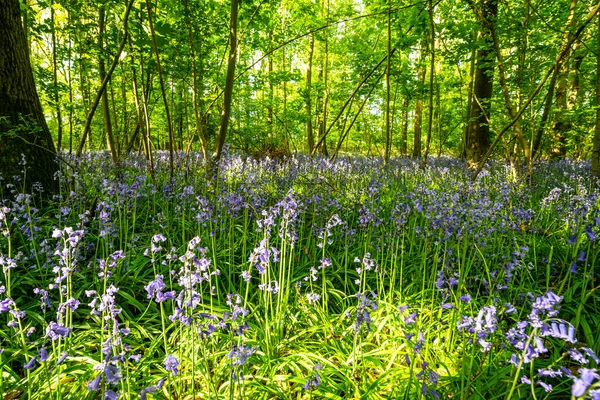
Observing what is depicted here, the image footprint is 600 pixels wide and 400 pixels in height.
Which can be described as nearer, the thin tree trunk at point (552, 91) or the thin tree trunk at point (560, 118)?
the thin tree trunk at point (552, 91)

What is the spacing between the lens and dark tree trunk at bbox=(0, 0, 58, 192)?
3900 mm

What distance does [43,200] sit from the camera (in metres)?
4.27

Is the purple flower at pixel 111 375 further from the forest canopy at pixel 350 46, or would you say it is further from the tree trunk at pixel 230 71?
the tree trunk at pixel 230 71

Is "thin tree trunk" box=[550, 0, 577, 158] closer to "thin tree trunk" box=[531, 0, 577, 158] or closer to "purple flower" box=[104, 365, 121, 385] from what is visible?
"thin tree trunk" box=[531, 0, 577, 158]

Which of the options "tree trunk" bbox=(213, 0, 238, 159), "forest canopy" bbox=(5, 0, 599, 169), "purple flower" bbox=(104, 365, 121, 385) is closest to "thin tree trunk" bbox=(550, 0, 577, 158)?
"forest canopy" bbox=(5, 0, 599, 169)

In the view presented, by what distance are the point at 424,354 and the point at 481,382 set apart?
34cm

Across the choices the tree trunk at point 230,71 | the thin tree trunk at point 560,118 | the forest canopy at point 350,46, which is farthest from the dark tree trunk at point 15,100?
the thin tree trunk at point 560,118

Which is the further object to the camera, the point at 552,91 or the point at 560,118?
the point at 560,118

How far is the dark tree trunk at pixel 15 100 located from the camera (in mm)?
3900

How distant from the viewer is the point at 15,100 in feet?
13.3

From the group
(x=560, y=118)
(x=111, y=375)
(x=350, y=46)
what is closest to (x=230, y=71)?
(x=111, y=375)

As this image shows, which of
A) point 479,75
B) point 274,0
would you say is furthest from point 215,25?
point 479,75

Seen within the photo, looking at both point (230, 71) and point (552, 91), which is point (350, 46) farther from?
point (230, 71)

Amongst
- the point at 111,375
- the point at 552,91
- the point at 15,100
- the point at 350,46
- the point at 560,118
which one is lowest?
the point at 111,375
